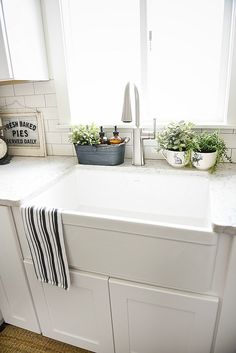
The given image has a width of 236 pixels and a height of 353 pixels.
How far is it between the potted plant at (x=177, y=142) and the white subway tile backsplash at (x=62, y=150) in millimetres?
638

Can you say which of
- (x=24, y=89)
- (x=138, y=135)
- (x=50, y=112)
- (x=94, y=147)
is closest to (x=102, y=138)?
(x=94, y=147)

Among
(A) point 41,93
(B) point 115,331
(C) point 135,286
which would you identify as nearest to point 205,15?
(A) point 41,93

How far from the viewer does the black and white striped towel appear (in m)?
0.98

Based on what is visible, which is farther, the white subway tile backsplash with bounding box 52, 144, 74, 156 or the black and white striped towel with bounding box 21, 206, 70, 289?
the white subway tile backsplash with bounding box 52, 144, 74, 156

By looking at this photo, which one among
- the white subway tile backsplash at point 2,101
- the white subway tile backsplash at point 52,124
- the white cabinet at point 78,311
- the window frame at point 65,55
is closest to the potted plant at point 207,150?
the window frame at point 65,55

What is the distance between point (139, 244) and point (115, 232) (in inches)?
3.9

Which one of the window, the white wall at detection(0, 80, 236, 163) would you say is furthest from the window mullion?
the white wall at detection(0, 80, 236, 163)

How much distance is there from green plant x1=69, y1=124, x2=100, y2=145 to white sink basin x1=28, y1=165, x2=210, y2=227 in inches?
5.8

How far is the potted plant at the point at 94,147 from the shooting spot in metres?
1.40

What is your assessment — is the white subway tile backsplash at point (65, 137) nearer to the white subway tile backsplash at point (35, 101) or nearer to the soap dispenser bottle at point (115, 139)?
the white subway tile backsplash at point (35, 101)

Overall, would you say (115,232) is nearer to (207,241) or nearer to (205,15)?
(207,241)

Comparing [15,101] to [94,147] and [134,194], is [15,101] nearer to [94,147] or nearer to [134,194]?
[94,147]

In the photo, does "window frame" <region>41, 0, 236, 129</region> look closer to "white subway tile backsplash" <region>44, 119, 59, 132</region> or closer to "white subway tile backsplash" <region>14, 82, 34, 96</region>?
"white subway tile backsplash" <region>44, 119, 59, 132</region>

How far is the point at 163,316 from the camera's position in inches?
39.0
